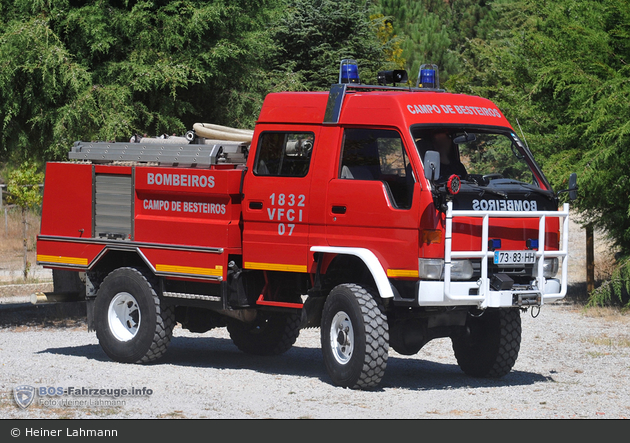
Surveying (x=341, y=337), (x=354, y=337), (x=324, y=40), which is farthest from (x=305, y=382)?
(x=324, y=40)

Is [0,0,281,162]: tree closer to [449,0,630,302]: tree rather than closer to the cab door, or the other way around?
the cab door

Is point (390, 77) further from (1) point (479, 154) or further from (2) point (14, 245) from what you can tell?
(2) point (14, 245)

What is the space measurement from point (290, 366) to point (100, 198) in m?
3.13

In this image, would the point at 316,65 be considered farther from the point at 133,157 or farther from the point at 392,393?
the point at 392,393

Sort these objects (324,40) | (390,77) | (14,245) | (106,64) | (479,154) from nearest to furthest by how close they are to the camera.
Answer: (479,154)
(390,77)
(106,64)
(324,40)
(14,245)

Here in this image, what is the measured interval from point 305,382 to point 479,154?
311cm

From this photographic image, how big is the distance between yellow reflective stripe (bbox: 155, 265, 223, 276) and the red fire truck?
2cm

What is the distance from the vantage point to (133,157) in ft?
38.0

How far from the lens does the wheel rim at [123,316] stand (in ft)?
37.7

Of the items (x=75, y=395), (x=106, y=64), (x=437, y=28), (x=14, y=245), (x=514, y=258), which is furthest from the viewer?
(x=437, y=28)

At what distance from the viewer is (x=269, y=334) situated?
12.3 meters

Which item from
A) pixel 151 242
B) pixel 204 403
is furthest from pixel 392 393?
pixel 151 242

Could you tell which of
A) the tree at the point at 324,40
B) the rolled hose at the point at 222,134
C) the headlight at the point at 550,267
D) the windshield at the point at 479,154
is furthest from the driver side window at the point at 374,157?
the tree at the point at 324,40

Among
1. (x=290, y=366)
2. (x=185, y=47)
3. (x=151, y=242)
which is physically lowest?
(x=290, y=366)
